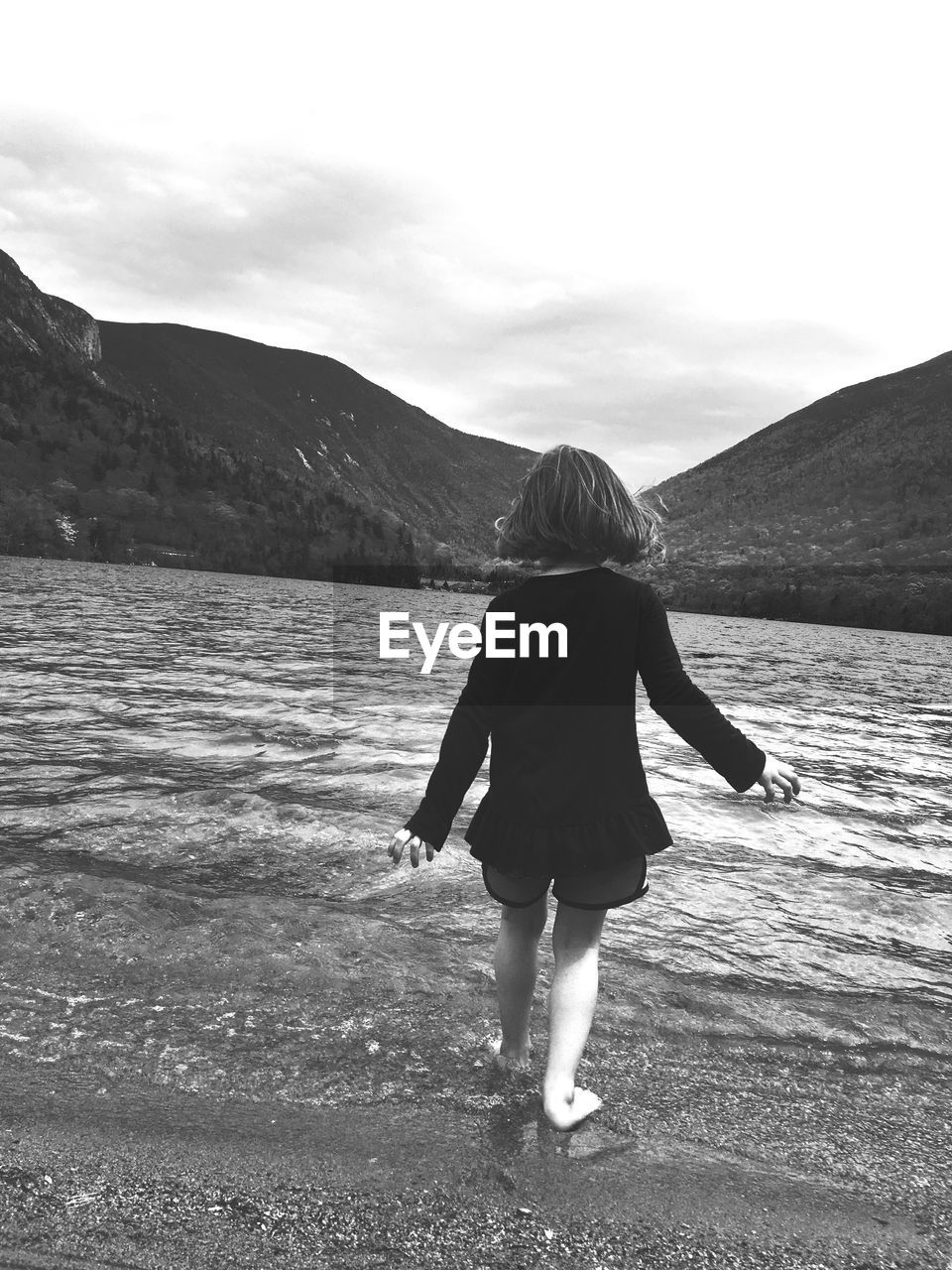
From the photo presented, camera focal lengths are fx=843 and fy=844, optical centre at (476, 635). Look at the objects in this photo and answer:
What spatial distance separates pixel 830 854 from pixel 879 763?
17.5 feet

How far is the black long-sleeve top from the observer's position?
3180 millimetres

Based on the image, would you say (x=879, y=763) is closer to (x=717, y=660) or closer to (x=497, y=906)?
(x=497, y=906)

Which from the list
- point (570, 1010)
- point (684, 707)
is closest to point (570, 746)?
point (684, 707)

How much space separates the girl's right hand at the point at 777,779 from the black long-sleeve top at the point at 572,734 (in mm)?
40

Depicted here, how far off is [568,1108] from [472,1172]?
46 centimetres

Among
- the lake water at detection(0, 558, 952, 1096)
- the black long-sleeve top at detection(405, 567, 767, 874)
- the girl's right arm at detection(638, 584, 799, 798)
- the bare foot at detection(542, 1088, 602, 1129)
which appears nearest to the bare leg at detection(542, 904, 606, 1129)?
the bare foot at detection(542, 1088, 602, 1129)

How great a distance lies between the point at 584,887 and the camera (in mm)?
3182

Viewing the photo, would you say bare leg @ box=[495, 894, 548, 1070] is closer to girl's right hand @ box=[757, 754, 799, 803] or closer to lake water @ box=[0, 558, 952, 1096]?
lake water @ box=[0, 558, 952, 1096]

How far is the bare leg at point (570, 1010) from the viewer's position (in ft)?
10.1

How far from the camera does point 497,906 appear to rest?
18.4ft

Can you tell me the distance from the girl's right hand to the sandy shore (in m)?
1.23

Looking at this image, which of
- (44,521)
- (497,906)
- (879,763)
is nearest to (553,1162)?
(497,906)

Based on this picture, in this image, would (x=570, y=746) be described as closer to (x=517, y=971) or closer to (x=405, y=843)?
(x=405, y=843)

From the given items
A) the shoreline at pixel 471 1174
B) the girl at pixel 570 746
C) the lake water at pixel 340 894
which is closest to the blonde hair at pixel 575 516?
the girl at pixel 570 746
